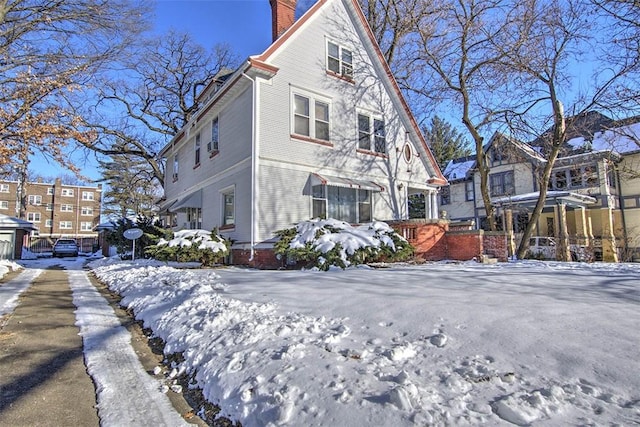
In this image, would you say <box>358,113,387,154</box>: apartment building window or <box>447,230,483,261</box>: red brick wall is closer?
<box>447,230,483,261</box>: red brick wall

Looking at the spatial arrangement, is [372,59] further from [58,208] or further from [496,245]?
[58,208]

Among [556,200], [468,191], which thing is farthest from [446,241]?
[468,191]

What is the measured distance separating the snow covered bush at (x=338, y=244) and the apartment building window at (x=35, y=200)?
63555mm

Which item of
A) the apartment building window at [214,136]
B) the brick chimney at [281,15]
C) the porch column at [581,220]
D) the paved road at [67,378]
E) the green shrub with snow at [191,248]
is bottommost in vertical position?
the paved road at [67,378]

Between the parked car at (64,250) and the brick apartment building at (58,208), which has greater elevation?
the brick apartment building at (58,208)

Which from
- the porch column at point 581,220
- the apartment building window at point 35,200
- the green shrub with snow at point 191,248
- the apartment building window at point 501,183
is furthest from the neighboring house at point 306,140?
the apartment building window at point 35,200

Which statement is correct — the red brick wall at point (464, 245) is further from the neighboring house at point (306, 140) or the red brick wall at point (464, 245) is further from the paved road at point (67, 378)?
the paved road at point (67, 378)

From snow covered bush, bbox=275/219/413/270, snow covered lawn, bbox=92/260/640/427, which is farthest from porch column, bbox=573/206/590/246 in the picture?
snow covered lawn, bbox=92/260/640/427

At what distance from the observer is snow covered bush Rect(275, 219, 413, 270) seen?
834 centimetres

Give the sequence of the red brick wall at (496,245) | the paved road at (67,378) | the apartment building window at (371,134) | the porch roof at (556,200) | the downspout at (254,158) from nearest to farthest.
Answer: the paved road at (67,378)
the downspout at (254,158)
the red brick wall at (496,245)
the apartment building window at (371,134)
the porch roof at (556,200)

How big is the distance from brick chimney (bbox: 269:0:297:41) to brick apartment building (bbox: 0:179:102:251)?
171 ft

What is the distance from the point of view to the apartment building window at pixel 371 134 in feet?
45.2

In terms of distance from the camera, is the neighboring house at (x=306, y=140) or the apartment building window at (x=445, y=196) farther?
the apartment building window at (x=445, y=196)

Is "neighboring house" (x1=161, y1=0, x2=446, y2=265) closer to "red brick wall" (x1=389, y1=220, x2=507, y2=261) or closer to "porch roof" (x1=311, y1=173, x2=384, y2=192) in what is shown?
"porch roof" (x1=311, y1=173, x2=384, y2=192)
